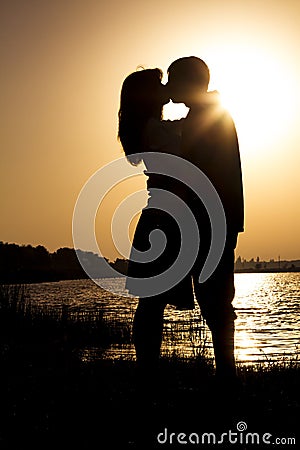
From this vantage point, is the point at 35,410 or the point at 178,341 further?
the point at 178,341

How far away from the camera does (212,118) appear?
16.6 feet

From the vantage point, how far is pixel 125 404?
5.46 m

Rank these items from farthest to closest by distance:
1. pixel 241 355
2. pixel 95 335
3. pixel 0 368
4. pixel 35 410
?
pixel 95 335 → pixel 241 355 → pixel 0 368 → pixel 35 410

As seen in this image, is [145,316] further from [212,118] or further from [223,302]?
[212,118]

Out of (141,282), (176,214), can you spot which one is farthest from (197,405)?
(176,214)

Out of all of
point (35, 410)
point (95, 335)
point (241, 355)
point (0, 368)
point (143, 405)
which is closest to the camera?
point (143, 405)

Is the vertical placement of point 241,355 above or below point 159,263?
below

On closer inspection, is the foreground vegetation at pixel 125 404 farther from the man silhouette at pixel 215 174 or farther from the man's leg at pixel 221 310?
the man silhouette at pixel 215 174

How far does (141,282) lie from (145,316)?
260 mm

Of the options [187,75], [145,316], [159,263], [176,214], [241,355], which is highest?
[187,75]

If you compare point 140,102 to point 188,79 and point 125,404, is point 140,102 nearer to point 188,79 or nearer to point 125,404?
point 188,79

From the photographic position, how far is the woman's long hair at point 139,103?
5.22 metres

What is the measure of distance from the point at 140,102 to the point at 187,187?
723 mm

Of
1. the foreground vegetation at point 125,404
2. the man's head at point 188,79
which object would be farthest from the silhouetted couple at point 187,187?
the foreground vegetation at point 125,404
